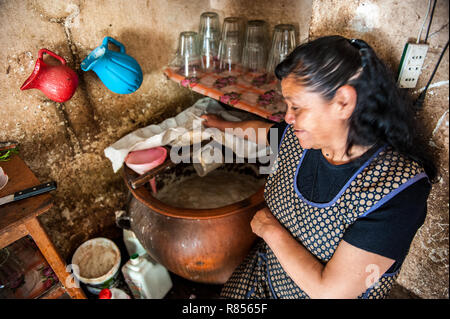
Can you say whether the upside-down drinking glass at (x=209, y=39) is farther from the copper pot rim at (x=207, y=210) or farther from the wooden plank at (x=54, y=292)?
the wooden plank at (x=54, y=292)

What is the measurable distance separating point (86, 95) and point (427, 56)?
5.78 ft

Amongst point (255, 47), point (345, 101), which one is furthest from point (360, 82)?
point (255, 47)

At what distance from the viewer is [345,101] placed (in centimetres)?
93

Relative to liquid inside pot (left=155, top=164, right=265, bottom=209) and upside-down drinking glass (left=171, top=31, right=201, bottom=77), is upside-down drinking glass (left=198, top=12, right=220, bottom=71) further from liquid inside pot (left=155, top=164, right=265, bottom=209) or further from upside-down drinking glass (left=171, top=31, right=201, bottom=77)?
liquid inside pot (left=155, top=164, right=265, bottom=209)

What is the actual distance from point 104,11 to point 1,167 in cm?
101

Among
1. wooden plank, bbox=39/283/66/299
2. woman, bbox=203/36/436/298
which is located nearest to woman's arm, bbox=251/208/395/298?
woman, bbox=203/36/436/298

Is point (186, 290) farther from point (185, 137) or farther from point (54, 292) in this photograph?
point (185, 137)

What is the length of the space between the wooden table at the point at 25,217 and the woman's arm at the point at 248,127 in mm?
1012

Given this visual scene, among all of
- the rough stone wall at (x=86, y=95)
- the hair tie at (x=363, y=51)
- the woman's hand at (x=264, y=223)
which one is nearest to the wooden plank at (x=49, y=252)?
the rough stone wall at (x=86, y=95)

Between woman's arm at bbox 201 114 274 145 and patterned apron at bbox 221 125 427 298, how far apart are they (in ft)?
0.66

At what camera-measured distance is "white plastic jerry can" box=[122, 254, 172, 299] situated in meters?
1.80

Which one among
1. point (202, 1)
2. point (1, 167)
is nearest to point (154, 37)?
point (202, 1)

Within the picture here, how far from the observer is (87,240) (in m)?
2.14

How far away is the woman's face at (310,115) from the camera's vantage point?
95 centimetres
